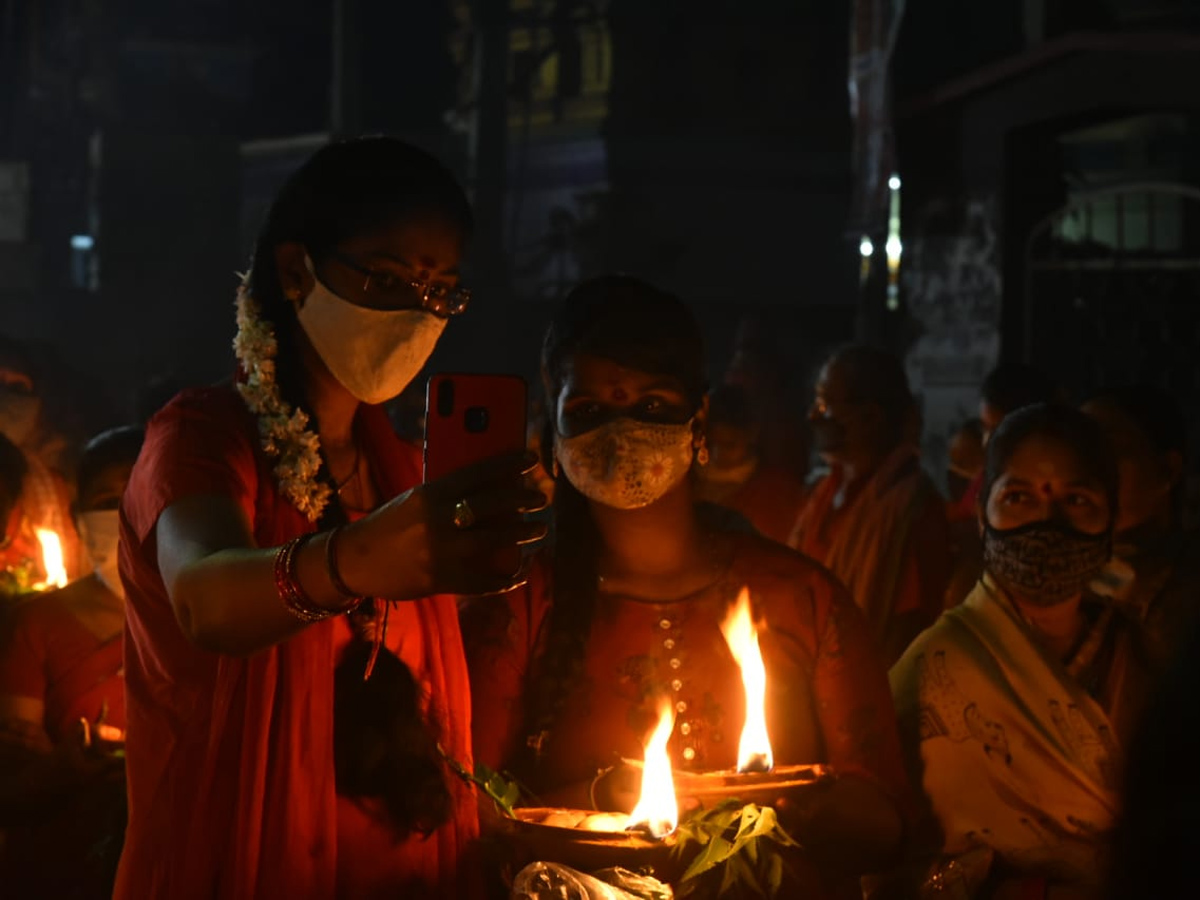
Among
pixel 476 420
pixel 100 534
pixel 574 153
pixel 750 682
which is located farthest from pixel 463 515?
pixel 574 153

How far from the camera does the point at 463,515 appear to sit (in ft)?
6.76

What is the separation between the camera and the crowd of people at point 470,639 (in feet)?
7.78

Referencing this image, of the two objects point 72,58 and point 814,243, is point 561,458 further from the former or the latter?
point 72,58

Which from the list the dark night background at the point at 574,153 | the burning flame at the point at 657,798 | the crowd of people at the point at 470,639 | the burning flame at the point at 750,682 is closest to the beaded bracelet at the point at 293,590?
the crowd of people at the point at 470,639

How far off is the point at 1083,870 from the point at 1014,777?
268 mm

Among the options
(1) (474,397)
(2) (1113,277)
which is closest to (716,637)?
(1) (474,397)

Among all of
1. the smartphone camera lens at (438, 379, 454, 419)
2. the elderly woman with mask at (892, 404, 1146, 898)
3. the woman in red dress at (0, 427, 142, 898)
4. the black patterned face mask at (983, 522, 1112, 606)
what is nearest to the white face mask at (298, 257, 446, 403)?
the smartphone camera lens at (438, 379, 454, 419)

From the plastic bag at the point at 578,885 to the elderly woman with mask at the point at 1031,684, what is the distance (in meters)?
1.40

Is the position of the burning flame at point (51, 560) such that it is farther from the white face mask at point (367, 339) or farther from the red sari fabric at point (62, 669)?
the white face mask at point (367, 339)

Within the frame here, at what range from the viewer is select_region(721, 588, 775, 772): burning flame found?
279 centimetres

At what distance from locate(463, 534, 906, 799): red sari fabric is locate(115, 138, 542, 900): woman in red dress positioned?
433mm

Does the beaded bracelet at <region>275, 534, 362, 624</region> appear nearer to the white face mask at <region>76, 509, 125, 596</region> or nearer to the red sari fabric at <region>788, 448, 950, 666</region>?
the white face mask at <region>76, 509, 125, 596</region>

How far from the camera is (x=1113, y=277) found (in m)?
11.6

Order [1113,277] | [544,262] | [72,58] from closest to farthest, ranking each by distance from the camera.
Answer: [1113,277], [544,262], [72,58]
